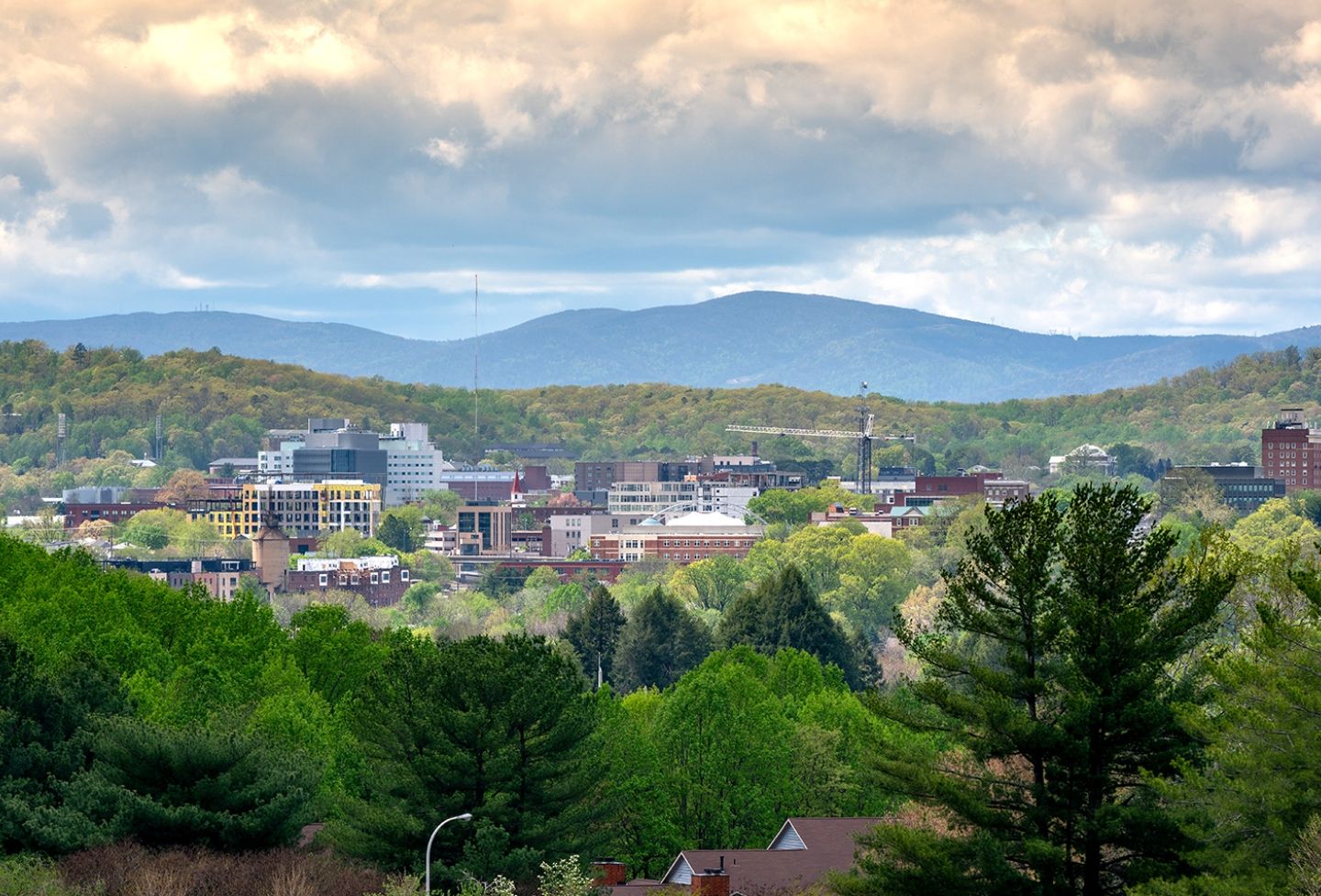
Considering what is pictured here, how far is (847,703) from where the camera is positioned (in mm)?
91062

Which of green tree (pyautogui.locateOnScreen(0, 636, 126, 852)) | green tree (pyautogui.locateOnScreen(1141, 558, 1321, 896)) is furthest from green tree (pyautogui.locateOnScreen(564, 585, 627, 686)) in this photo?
green tree (pyautogui.locateOnScreen(1141, 558, 1321, 896))

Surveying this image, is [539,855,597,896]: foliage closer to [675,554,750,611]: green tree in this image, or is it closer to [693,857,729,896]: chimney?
[693,857,729,896]: chimney

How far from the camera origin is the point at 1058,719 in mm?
49688

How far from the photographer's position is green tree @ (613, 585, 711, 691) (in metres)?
130

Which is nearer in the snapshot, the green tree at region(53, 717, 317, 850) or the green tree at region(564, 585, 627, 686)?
the green tree at region(53, 717, 317, 850)

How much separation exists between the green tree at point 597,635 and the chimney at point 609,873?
6522 cm

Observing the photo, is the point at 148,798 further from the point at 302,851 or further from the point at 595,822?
the point at 595,822

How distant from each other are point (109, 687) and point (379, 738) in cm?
681

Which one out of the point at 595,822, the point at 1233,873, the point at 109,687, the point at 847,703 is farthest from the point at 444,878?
the point at 847,703

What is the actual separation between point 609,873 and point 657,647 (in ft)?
220

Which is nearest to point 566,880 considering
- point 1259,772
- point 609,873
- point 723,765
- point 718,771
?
point 609,873

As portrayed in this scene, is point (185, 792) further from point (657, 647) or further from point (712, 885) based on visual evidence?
point (657, 647)

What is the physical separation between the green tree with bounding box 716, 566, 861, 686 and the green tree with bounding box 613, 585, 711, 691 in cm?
210

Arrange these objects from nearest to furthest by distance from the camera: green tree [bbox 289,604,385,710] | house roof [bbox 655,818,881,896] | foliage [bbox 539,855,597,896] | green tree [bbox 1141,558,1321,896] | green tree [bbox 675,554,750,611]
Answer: green tree [bbox 1141,558,1321,896], foliage [bbox 539,855,597,896], house roof [bbox 655,818,881,896], green tree [bbox 289,604,385,710], green tree [bbox 675,554,750,611]
